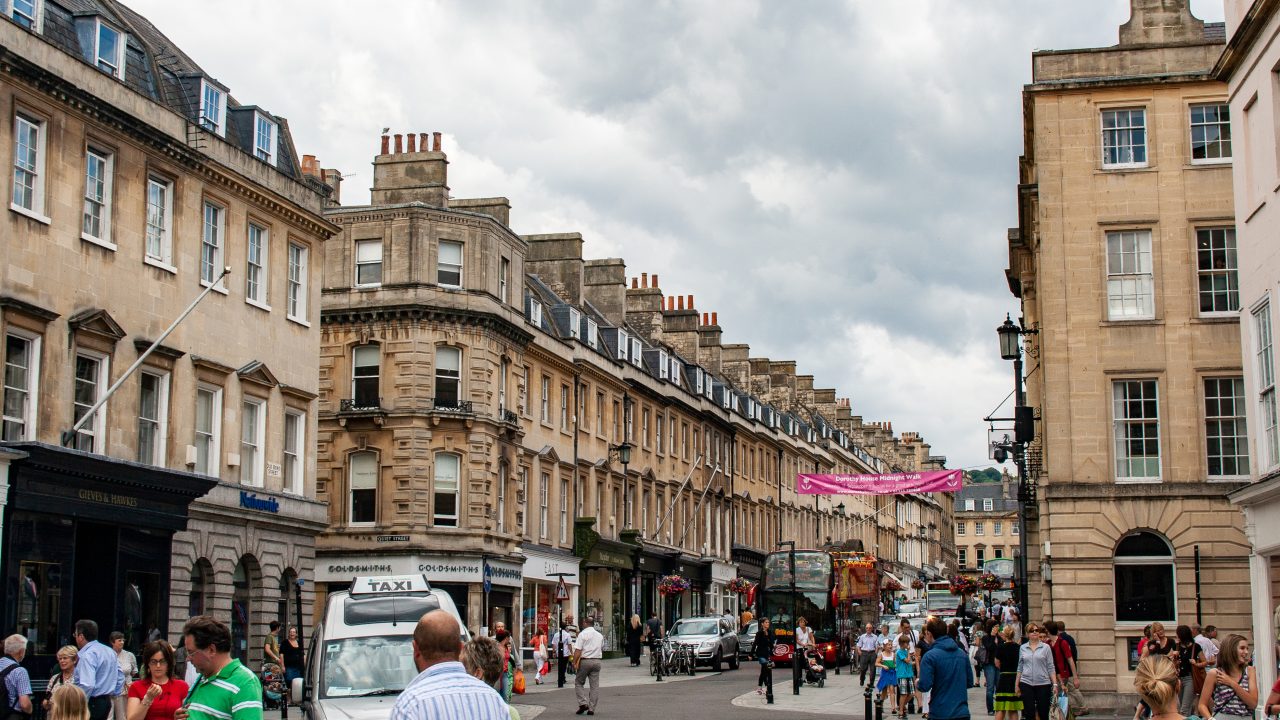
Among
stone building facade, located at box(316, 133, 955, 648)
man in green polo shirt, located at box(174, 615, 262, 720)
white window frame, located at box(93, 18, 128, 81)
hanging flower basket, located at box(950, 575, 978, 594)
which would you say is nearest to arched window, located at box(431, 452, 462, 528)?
stone building facade, located at box(316, 133, 955, 648)

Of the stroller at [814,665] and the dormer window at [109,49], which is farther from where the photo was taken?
the stroller at [814,665]

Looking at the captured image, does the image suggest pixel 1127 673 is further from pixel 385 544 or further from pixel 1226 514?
pixel 385 544

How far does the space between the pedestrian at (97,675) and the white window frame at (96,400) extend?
1121 centimetres

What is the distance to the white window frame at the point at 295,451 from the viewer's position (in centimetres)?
3347

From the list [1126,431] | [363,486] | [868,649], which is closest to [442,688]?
[1126,431]

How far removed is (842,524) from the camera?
315ft

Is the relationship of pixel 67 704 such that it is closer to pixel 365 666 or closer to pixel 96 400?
pixel 365 666

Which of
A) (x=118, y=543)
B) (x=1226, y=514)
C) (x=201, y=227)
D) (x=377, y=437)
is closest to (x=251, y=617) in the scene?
(x=118, y=543)

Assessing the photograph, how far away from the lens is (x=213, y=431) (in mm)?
30219

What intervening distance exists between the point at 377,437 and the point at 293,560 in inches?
364

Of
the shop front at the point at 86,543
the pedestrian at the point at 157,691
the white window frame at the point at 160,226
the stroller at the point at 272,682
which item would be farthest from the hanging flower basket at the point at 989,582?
the pedestrian at the point at 157,691

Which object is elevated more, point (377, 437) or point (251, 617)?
point (377, 437)

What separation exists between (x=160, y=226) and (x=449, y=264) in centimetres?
1481

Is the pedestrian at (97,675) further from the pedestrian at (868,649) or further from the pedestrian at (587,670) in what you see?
the pedestrian at (868,649)
